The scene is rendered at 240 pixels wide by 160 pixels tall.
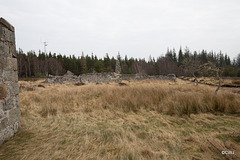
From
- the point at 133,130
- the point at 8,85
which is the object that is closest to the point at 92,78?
the point at 8,85

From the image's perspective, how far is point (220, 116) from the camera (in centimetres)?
368

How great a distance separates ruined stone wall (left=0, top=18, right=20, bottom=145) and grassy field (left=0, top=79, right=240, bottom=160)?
275 millimetres

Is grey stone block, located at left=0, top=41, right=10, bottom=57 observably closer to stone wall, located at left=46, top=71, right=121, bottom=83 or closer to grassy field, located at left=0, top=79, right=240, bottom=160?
grassy field, located at left=0, top=79, right=240, bottom=160

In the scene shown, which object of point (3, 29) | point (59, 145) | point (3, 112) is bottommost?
point (59, 145)

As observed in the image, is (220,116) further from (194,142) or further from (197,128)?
(194,142)

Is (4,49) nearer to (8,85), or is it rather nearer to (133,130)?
(8,85)

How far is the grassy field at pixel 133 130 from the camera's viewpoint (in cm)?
213

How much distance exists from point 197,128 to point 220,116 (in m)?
1.29

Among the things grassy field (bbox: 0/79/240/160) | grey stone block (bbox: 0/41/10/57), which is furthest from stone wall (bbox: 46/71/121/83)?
grey stone block (bbox: 0/41/10/57)

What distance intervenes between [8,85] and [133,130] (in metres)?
3.01

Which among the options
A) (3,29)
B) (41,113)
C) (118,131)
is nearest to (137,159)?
(118,131)

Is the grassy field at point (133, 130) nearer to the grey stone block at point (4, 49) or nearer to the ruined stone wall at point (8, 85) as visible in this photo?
the ruined stone wall at point (8, 85)

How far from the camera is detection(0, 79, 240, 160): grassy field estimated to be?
213 centimetres

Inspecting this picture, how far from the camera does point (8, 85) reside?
8.96 ft
